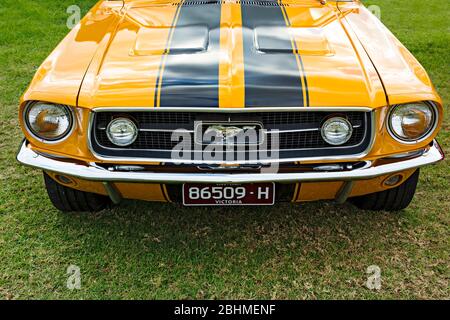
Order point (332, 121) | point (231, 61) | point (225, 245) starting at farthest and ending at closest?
point (225, 245) → point (231, 61) → point (332, 121)

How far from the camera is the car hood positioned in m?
2.02

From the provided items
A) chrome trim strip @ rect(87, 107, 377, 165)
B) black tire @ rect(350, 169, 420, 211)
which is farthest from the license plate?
black tire @ rect(350, 169, 420, 211)

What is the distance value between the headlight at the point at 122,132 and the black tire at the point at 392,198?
1405 millimetres

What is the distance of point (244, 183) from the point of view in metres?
2.08

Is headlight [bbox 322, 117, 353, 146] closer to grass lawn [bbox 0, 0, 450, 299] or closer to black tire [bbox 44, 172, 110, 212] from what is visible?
grass lawn [bbox 0, 0, 450, 299]

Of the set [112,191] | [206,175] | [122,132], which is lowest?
[112,191]

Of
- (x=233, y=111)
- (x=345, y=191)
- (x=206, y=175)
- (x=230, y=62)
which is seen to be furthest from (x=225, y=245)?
(x=230, y=62)

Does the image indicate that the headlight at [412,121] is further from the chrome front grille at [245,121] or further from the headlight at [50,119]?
the headlight at [50,119]

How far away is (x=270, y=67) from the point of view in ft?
7.10

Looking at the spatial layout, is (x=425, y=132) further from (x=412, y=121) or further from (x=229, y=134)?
(x=229, y=134)

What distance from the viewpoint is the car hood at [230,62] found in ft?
6.63

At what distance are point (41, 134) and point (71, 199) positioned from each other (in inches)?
21.2
